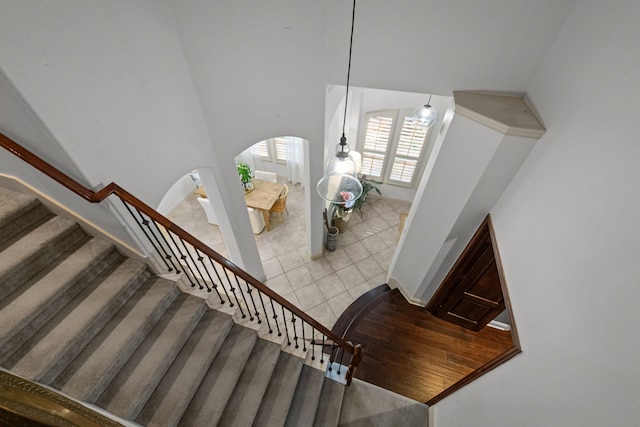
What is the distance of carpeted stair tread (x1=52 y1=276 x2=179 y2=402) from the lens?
6.31ft

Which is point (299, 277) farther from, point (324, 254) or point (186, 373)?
point (186, 373)

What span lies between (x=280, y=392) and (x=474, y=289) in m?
2.74

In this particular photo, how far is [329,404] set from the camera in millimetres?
3090

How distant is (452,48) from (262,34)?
72.7 inches

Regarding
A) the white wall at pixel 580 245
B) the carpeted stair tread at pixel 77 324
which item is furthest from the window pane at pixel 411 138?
the carpeted stair tread at pixel 77 324

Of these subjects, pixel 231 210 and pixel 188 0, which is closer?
pixel 188 0

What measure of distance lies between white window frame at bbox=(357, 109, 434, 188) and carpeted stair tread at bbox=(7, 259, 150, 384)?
510 centimetres

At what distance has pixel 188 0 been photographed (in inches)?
93.9

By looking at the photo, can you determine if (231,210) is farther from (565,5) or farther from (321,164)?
(565,5)

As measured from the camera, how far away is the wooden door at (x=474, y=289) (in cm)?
316

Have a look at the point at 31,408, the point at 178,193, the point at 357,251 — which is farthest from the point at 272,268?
the point at 31,408

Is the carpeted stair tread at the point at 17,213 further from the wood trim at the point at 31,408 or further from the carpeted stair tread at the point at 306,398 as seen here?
the carpeted stair tread at the point at 306,398

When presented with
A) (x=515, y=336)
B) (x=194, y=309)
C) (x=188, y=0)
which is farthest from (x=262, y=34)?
(x=515, y=336)

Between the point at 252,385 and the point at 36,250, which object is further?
the point at 252,385
